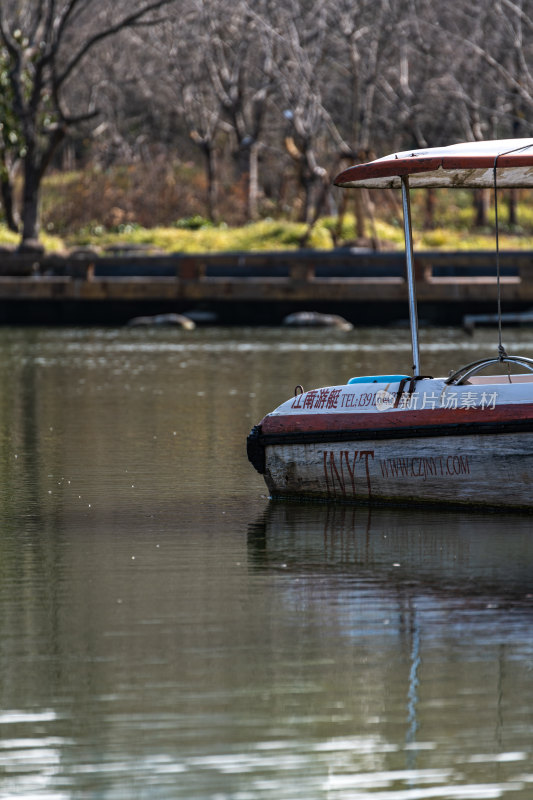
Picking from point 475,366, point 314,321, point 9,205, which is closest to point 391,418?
point 475,366

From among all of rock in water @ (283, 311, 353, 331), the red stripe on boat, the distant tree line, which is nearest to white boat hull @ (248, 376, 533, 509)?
the red stripe on boat

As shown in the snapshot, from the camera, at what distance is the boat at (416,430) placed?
427 inches

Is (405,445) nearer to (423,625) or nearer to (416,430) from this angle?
(416,430)

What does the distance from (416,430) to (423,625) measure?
3467 millimetres

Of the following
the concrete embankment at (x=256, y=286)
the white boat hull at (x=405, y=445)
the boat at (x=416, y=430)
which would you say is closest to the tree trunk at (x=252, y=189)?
the concrete embankment at (x=256, y=286)

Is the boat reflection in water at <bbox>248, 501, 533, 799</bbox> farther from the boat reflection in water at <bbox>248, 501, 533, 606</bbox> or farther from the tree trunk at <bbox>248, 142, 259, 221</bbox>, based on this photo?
the tree trunk at <bbox>248, 142, 259, 221</bbox>

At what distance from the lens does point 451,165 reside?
10930 mm

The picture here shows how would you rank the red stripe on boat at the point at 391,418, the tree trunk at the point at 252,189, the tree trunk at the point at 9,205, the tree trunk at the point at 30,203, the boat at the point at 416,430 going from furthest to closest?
the tree trunk at the point at 252,189 < the tree trunk at the point at 9,205 < the tree trunk at the point at 30,203 < the boat at the point at 416,430 < the red stripe on boat at the point at 391,418

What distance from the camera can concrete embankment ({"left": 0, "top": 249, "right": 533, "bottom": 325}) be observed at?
35625 millimetres

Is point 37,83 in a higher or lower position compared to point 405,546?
higher

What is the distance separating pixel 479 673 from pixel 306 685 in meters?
0.81

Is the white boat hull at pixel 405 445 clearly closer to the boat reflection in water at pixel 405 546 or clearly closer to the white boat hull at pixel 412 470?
the white boat hull at pixel 412 470

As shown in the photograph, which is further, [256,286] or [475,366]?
[256,286]

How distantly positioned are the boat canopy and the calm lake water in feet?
8.49
